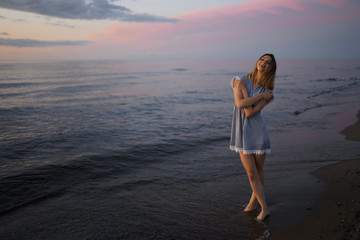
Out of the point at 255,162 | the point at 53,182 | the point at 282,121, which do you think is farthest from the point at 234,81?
the point at 282,121

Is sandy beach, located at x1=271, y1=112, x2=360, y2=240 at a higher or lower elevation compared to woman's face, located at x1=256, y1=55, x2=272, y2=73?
lower

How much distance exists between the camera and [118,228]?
12.5 ft

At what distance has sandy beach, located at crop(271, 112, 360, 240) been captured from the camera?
133 inches

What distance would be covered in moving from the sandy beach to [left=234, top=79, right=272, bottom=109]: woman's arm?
180 centimetres

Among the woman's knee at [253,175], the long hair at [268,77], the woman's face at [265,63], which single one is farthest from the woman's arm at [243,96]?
the woman's knee at [253,175]

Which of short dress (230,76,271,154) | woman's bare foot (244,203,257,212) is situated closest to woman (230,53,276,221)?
short dress (230,76,271,154)

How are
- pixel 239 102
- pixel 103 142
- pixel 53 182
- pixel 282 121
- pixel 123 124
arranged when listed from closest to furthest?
1. pixel 239 102
2. pixel 53 182
3. pixel 103 142
4. pixel 123 124
5. pixel 282 121

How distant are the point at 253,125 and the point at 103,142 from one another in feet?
20.5

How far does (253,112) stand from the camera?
3.45 meters

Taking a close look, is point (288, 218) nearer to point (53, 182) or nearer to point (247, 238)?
point (247, 238)

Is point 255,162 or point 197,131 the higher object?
point 255,162

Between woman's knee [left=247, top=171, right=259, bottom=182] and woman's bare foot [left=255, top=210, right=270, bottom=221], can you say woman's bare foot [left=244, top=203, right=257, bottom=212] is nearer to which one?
woman's bare foot [left=255, top=210, right=270, bottom=221]

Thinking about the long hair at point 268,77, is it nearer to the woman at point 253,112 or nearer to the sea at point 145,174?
the woman at point 253,112

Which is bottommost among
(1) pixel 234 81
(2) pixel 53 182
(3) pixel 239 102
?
(2) pixel 53 182
